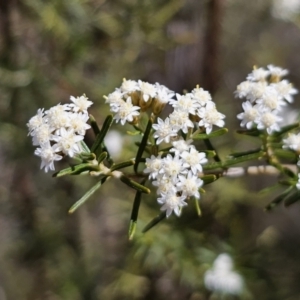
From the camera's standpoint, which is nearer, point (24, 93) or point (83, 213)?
point (24, 93)

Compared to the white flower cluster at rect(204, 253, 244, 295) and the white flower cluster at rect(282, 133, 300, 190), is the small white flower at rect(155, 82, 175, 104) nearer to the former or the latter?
the white flower cluster at rect(282, 133, 300, 190)

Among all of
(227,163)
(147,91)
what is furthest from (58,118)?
(227,163)

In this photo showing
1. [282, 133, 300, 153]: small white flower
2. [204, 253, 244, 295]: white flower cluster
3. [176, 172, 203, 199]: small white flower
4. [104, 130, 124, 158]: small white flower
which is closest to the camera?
[176, 172, 203, 199]: small white flower

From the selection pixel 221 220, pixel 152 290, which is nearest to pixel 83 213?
pixel 152 290

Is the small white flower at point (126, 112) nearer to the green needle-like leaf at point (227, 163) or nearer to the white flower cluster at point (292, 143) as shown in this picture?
the green needle-like leaf at point (227, 163)

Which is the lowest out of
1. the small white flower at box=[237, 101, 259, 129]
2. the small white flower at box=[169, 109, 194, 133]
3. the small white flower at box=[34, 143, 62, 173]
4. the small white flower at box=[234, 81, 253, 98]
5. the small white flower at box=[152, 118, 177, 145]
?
the small white flower at box=[34, 143, 62, 173]

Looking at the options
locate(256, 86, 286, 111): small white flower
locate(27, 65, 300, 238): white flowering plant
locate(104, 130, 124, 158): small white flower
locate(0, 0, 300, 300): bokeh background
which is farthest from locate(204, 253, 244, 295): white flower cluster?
locate(256, 86, 286, 111): small white flower

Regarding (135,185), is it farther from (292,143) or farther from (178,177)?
(292,143)

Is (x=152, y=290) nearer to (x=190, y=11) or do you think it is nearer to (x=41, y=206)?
(x=41, y=206)
